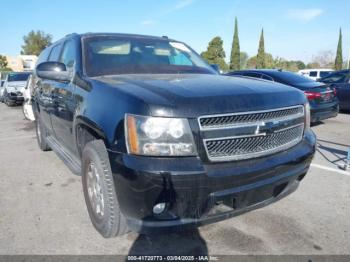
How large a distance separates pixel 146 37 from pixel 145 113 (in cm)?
239

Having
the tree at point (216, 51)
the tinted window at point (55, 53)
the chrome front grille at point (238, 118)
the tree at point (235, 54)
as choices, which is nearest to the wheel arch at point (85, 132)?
the chrome front grille at point (238, 118)

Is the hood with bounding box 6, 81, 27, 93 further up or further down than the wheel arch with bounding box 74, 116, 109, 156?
further down

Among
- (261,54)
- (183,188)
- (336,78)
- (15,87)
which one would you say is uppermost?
(261,54)

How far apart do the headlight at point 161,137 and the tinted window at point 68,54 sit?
1.81m

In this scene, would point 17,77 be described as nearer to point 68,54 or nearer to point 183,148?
point 68,54

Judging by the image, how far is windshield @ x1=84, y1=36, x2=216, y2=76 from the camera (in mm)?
3355

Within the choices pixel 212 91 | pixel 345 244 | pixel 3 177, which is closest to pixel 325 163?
pixel 345 244

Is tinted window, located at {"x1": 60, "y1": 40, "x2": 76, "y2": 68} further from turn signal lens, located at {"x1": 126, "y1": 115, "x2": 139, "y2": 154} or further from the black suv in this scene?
turn signal lens, located at {"x1": 126, "y1": 115, "x2": 139, "y2": 154}

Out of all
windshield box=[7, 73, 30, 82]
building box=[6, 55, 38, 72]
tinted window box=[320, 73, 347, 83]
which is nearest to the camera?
tinted window box=[320, 73, 347, 83]

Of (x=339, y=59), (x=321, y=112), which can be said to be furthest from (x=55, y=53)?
(x=339, y=59)

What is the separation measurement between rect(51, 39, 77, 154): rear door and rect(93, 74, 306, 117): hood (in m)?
0.64

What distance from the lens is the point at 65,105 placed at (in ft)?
11.2

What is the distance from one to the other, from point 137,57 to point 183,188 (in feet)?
7.08

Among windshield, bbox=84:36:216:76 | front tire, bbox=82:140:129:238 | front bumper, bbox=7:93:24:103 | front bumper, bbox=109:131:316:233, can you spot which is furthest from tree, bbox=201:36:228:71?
front bumper, bbox=109:131:316:233
